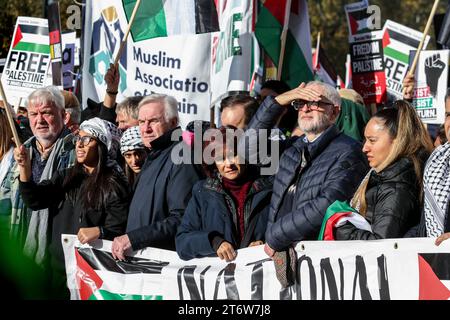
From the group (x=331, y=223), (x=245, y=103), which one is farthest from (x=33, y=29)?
(x=331, y=223)

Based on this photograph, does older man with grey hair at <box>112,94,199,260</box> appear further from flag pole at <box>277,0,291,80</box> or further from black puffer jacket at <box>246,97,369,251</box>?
flag pole at <box>277,0,291,80</box>

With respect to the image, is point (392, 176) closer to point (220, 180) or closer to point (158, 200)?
point (220, 180)

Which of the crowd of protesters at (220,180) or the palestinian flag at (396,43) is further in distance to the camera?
the palestinian flag at (396,43)

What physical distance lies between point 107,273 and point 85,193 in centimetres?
57

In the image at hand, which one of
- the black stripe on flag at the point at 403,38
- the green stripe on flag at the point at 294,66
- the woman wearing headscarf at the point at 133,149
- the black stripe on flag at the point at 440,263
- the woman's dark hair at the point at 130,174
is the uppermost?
the black stripe on flag at the point at 403,38

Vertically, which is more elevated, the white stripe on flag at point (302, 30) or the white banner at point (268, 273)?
the white stripe on flag at point (302, 30)

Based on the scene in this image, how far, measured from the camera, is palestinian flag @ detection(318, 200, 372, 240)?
217 inches

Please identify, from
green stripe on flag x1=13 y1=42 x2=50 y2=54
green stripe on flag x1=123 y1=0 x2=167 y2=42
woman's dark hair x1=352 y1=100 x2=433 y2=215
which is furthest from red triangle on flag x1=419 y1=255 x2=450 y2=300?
green stripe on flag x1=13 y1=42 x2=50 y2=54

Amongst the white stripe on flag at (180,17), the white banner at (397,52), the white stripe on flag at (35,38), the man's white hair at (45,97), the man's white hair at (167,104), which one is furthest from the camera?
the white stripe on flag at (35,38)

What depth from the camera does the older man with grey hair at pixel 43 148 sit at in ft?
24.8

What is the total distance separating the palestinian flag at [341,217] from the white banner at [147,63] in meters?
2.95

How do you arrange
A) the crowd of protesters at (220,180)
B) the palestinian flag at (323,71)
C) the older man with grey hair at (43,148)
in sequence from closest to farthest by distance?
the crowd of protesters at (220,180) < the older man with grey hair at (43,148) < the palestinian flag at (323,71)

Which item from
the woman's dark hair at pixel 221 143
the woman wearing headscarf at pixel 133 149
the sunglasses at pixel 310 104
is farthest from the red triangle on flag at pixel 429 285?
the woman wearing headscarf at pixel 133 149

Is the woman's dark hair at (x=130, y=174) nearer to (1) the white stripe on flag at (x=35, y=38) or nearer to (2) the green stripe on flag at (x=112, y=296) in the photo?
(2) the green stripe on flag at (x=112, y=296)
